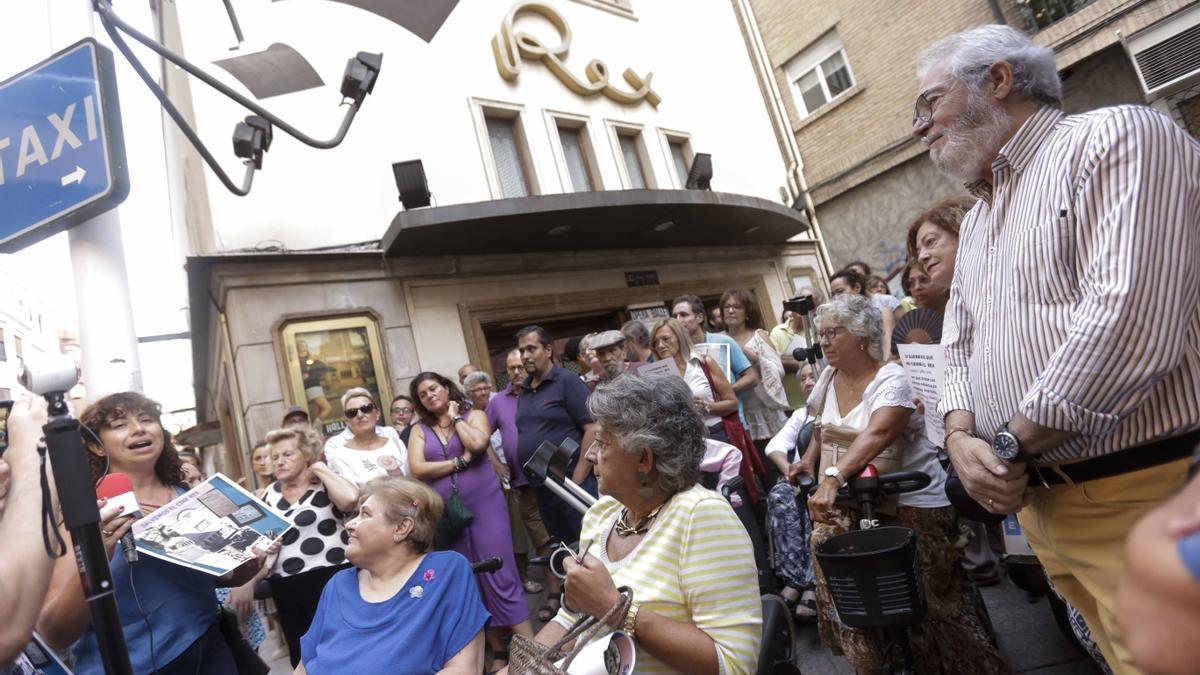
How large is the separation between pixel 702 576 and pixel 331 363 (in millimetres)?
6755

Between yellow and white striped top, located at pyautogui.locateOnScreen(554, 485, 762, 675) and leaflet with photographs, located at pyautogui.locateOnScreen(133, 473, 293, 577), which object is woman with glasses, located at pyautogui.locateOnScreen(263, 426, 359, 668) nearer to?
leaflet with photographs, located at pyautogui.locateOnScreen(133, 473, 293, 577)

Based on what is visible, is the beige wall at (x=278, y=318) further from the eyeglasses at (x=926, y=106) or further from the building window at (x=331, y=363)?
→ the eyeglasses at (x=926, y=106)

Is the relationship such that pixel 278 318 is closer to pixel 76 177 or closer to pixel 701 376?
pixel 701 376

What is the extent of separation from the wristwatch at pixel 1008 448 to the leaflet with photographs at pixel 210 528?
8.41ft

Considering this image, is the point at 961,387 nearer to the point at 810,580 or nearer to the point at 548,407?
the point at 810,580

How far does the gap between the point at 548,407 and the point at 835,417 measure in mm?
2173

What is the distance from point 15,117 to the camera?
2.35 metres

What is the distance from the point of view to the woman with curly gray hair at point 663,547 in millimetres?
1781

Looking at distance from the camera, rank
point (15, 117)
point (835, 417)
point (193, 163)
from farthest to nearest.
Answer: point (193, 163) → point (835, 417) → point (15, 117)

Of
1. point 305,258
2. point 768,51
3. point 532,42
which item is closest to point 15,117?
point 305,258

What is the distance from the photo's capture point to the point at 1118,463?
1453mm

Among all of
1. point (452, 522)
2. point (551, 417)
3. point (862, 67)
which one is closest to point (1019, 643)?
point (551, 417)

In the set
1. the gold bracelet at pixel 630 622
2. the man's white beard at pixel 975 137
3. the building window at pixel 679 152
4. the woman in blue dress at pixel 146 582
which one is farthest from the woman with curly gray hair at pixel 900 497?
the building window at pixel 679 152

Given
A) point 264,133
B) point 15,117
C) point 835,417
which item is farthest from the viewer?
point 264,133
